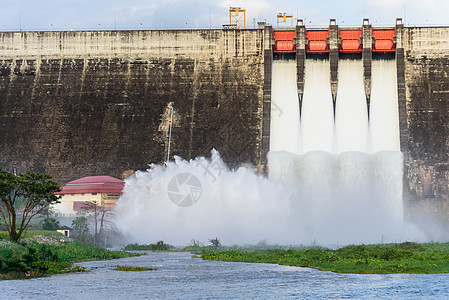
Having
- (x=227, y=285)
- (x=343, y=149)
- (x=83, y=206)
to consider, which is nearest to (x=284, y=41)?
(x=343, y=149)

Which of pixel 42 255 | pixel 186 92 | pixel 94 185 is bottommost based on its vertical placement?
pixel 42 255

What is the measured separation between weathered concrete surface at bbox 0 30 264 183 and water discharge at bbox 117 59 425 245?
2767 millimetres

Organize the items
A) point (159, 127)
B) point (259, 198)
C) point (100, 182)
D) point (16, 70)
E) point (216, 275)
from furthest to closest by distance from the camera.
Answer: point (16, 70)
point (159, 127)
point (100, 182)
point (259, 198)
point (216, 275)

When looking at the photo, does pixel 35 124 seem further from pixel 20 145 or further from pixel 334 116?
pixel 334 116

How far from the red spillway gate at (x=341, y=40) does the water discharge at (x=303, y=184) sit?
1414 millimetres

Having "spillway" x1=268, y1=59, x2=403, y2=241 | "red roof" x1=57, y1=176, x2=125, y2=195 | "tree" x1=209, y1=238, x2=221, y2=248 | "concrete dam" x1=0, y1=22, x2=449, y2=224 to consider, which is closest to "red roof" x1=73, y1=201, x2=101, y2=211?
"red roof" x1=57, y1=176, x2=125, y2=195

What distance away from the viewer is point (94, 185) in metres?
64.4

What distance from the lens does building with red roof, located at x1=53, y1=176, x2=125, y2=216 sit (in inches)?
2480

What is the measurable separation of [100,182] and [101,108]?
9.85 meters

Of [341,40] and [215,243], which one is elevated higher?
[341,40]

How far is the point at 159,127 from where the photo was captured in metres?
69.5

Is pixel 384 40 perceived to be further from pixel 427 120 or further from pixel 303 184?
pixel 303 184

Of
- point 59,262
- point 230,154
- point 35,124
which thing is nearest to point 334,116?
point 230,154

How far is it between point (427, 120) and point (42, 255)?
43053mm
